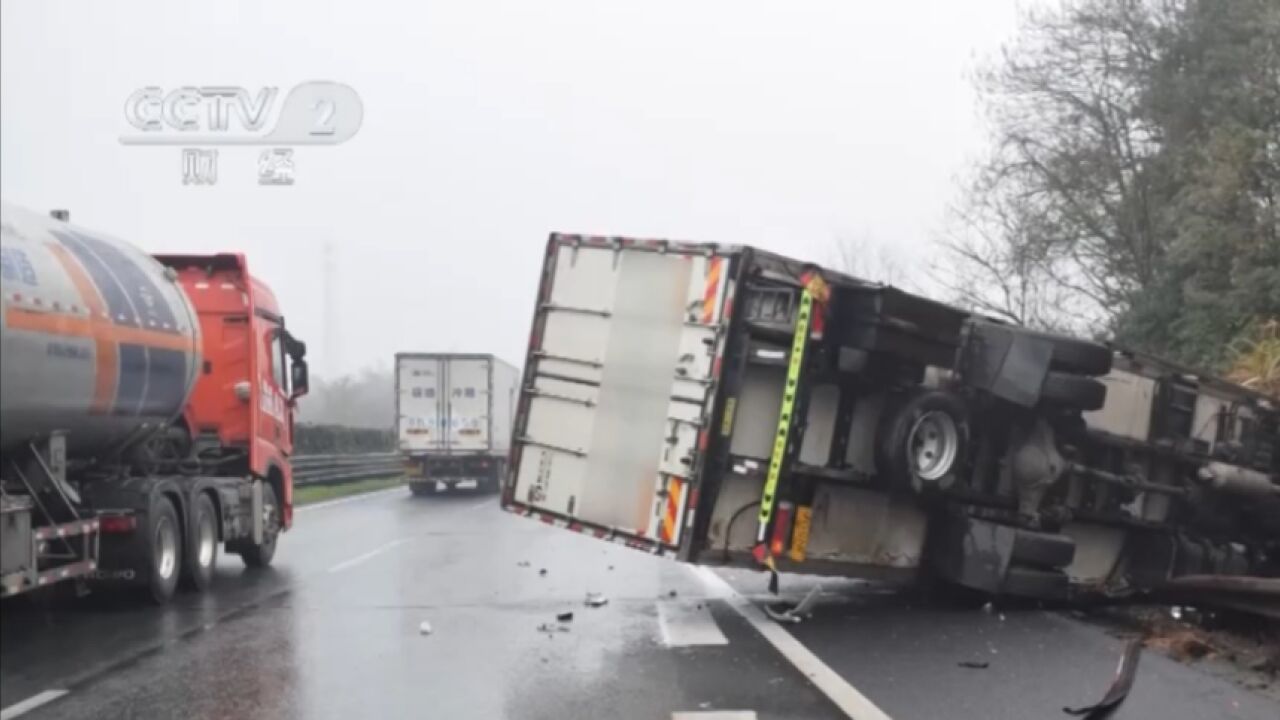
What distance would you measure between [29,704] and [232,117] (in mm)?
9067

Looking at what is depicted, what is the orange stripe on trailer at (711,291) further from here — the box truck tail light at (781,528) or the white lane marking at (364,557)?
the white lane marking at (364,557)

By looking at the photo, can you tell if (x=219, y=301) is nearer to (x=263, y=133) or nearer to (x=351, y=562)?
(x=263, y=133)

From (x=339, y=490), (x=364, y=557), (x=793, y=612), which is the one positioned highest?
(x=793, y=612)

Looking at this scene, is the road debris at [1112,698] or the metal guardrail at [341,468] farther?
the metal guardrail at [341,468]

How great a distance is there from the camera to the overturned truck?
1079 centimetres

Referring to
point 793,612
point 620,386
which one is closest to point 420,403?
point 620,386

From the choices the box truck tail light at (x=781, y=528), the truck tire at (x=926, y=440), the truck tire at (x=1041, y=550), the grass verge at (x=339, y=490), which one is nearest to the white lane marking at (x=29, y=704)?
the box truck tail light at (x=781, y=528)

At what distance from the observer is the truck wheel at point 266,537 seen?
16266 millimetres

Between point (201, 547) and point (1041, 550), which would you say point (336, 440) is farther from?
point (1041, 550)

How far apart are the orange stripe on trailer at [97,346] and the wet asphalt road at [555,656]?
1900 millimetres

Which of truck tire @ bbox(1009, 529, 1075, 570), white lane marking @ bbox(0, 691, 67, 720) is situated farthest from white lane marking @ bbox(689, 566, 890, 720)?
white lane marking @ bbox(0, 691, 67, 720)

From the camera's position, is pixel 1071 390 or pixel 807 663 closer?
pixel 807 663

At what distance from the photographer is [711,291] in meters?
10.9

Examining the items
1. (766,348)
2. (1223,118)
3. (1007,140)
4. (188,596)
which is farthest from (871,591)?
(1007,140)
